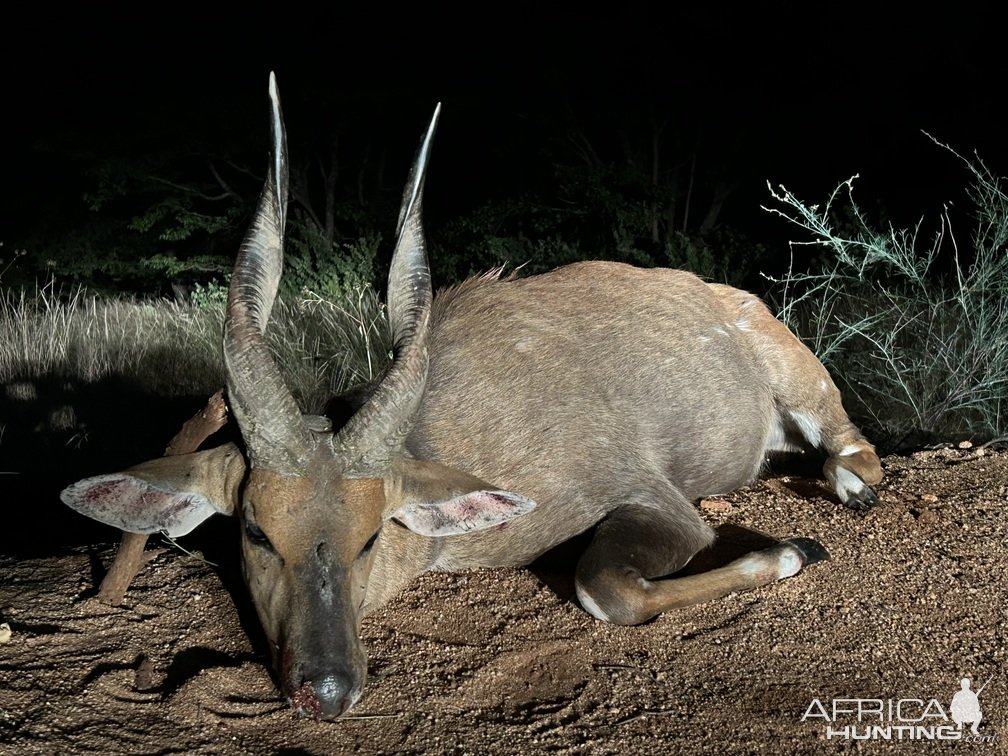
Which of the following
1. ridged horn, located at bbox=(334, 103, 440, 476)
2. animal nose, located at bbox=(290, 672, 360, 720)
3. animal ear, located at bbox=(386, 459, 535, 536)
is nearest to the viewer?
animal nose, located at bbox=(290, 672, 360, 720)

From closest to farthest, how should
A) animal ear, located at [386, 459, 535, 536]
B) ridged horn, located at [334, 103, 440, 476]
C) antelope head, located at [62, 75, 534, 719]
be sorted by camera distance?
antelope head, located at [62, 75, 534, 719] < ridged horn, located at [334, 103, 440, 476] < animal ear, located at [386, 459, 535, 536]

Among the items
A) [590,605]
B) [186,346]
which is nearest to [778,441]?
[590,605]

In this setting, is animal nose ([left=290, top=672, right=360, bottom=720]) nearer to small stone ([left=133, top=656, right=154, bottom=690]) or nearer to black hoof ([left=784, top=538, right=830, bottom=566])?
small stone ([left=133, top=656, right=154, bottom=690])

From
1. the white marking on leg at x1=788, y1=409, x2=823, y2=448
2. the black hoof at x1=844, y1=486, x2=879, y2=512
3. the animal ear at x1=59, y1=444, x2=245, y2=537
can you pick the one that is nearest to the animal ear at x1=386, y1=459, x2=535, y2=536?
the animal ear at x1=59, y1=444, x2=245, y2=537

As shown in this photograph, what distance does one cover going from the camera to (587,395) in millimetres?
4691

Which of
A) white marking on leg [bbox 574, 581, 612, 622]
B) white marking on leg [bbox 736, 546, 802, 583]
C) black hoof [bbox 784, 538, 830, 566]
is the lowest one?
black hoof [bbox 784, 538, 830, 566]

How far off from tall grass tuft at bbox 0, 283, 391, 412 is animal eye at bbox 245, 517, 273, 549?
3.35 m

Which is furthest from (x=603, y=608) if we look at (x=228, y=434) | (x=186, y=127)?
(x=186, y=127)

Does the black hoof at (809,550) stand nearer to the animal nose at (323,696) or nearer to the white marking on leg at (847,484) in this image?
the white marking on leg at (847,484)

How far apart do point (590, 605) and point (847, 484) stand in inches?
76.3

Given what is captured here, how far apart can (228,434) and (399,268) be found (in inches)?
69.2

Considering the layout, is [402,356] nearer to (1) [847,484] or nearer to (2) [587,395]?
(2) [587,395]

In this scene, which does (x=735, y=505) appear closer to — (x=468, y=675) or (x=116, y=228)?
(x=468, y=675)

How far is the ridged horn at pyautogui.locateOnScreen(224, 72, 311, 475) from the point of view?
3.20m
